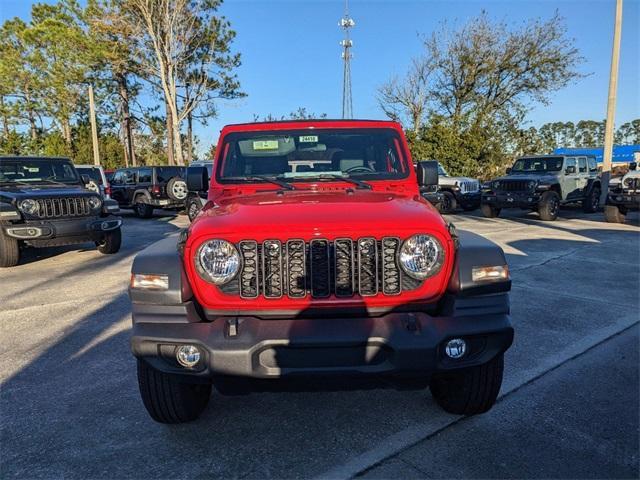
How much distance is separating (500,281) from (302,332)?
1.09m

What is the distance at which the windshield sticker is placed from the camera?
3660mm

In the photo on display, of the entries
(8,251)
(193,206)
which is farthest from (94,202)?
(193,206)

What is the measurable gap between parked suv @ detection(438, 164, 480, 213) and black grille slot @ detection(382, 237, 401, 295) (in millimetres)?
14482

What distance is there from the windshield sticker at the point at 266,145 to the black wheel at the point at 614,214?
12217 mm

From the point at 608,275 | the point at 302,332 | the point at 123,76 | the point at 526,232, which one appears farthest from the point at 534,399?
the point at 123,76

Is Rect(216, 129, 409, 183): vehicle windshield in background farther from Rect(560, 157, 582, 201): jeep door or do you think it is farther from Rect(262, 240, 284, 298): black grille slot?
Rect(560, 157, 582, 201): jeep door

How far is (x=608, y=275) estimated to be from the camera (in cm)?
666

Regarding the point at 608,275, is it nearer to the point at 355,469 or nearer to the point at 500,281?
the point at 500,281

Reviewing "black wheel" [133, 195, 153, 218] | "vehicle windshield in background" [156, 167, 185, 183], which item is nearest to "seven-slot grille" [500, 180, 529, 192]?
"vehicle windshield in background" [156, 167, 185, 183]

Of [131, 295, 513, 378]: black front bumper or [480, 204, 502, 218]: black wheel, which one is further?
[480, 204, 502, 218]: black wheel

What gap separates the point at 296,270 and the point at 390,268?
49cm

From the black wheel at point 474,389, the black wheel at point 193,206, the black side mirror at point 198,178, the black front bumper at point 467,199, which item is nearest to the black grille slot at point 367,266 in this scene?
the black wheel at point 474,389

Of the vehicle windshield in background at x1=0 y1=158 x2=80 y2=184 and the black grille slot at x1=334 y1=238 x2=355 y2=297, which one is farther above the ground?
the vehicle windshield in background at x1=0 y1=158 x2=80 y2=184

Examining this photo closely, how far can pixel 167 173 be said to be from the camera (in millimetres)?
15859
